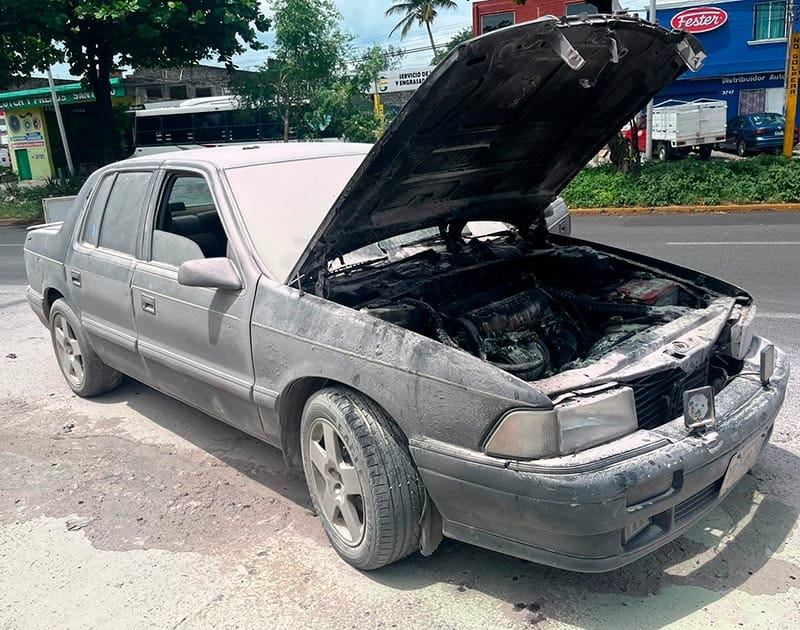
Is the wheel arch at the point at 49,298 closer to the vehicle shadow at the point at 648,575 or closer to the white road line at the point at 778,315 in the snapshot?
the vehicle shadow at the point at 648,575

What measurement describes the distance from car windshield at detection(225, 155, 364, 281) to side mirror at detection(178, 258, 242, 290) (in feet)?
0.54

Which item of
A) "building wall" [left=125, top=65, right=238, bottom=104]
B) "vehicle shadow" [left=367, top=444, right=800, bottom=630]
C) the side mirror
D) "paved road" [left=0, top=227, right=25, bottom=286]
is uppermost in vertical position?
"building wall" [left=125, top=65, right=238, bottom=104]

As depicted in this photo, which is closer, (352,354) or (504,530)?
(504,530)

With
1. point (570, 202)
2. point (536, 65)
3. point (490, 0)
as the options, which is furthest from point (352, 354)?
point (490, 0)

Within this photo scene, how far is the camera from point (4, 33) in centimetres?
1811

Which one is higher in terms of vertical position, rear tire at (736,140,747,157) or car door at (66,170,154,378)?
Answer: car door at (66,170,154,378)

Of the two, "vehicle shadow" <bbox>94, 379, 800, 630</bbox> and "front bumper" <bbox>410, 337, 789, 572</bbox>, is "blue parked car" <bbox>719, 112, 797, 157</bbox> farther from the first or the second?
"front bumper" <bbox>410, 337, 789, 572</bbox>

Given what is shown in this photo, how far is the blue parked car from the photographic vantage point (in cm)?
2642

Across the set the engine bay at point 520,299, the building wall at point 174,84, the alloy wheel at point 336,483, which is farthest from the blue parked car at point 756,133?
the alloy wheel at point 336,483

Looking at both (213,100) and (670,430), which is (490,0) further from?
(670,430)

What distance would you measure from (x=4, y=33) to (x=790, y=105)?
61.1 feet

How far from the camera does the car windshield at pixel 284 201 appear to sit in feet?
11.8

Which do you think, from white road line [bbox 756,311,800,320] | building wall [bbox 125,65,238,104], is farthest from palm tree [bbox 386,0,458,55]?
white road line [bbox 756,311,800,320]

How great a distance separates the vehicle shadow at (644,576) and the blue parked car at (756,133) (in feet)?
87.3
